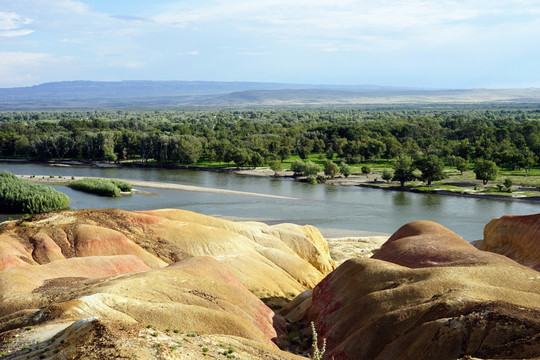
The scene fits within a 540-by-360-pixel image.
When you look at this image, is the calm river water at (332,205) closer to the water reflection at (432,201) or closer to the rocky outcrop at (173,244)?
the water reflection at (432,201)

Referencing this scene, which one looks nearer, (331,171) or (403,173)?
(403,173)

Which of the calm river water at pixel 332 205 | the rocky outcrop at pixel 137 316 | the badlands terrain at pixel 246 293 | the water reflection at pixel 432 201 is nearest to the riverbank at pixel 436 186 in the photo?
the calm river water at pixel 332 205

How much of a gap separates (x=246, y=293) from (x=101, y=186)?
66.0 meters

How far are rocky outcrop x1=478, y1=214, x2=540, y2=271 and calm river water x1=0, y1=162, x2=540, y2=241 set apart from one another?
13465 millimetres

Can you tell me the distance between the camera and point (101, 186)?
9575 cm

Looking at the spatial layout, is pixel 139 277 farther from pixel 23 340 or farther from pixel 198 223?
pixel 198 223

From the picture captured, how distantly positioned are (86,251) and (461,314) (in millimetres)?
27877

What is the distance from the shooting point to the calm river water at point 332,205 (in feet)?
260

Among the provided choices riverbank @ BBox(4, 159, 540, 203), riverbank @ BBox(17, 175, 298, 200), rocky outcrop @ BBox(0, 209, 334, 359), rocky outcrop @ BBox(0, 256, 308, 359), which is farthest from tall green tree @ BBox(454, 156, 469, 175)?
rocky outcrop @ BBox(0, 256, 308, 359)

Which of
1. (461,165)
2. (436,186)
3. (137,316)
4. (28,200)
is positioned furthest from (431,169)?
(137,316)

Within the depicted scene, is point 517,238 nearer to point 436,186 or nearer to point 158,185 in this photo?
point 436,186

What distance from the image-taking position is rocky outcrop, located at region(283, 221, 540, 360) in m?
22.6

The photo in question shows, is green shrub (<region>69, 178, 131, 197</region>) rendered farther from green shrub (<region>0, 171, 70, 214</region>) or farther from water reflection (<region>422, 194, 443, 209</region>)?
water reflection (<region>422, 194, 443, 209</region>)

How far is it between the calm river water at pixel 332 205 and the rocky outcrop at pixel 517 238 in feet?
44.2
